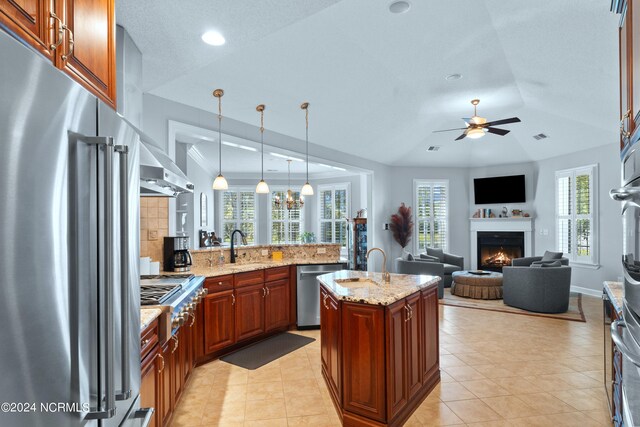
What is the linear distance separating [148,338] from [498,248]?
332 inches

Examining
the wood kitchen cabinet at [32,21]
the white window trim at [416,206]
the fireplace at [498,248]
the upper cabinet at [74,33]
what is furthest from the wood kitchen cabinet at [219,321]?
the fireplace at [498,248]

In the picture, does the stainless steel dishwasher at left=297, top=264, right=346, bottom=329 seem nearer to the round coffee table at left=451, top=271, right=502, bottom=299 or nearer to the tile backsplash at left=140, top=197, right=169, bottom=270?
the tile backsplash at left=140, top=197, right=169, bottom=270

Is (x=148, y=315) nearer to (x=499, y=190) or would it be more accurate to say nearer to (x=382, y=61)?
(x=382, y=61)

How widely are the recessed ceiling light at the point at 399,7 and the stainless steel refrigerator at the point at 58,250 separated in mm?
2946

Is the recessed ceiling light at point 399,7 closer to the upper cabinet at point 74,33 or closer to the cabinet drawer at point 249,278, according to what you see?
the upper cabinet at point 74,33

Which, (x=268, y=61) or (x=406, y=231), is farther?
(x=406, y=231)

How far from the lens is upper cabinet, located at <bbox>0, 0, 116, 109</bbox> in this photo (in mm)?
848

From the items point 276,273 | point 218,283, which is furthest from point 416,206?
point 218,283

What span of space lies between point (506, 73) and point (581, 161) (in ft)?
11.2

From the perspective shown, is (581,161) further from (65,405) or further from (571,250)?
(65,405)

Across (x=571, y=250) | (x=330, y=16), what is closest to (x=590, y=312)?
(x=571, y=250)

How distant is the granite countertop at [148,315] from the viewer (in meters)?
1.79

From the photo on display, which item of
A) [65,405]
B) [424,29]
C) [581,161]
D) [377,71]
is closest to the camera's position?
[65,405]

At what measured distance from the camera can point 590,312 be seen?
17.6ft
